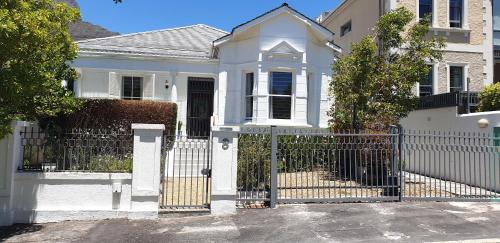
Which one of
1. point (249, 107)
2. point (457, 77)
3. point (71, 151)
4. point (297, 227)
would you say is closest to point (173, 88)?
point (249, 107)

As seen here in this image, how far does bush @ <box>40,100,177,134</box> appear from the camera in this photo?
44.4ft

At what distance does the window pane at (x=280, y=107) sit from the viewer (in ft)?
51.7

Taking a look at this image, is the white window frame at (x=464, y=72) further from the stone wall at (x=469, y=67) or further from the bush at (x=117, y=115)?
the bush at (x=117, y=115)

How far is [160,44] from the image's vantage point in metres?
18.7

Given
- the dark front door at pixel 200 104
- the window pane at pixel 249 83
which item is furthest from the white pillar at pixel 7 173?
the dark front door at pixel 200 104

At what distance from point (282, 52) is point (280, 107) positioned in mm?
2112

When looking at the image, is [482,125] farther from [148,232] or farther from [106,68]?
[106,68]

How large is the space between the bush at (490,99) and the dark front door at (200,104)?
1034 cm

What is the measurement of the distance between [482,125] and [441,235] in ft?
17.9

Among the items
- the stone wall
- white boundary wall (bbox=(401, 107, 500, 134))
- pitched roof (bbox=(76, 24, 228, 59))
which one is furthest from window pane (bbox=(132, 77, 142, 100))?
the stone wall

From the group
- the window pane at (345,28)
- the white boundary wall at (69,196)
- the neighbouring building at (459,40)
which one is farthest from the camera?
the window pane at (345,28)

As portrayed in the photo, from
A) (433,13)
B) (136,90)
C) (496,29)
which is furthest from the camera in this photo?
(496,29)

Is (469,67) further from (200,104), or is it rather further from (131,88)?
(131,88)

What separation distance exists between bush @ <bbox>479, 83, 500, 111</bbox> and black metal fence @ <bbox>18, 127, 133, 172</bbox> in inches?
A: 429
